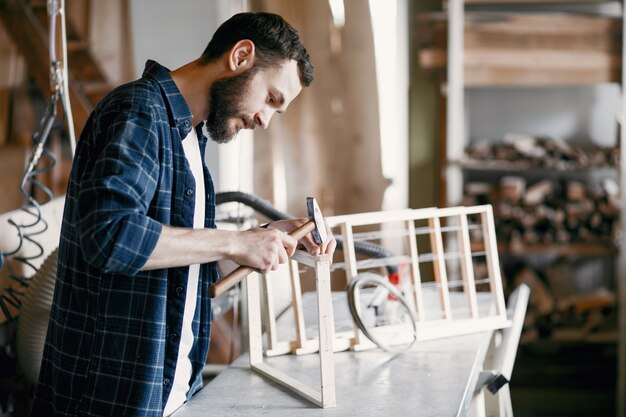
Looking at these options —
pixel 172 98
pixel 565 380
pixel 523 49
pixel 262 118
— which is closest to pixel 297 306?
pixel 262 118

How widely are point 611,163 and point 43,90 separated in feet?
9.33

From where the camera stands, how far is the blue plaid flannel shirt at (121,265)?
1.21 meters

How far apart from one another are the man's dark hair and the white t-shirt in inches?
7.3

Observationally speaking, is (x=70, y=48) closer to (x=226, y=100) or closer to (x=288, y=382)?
(x=226, y=100)

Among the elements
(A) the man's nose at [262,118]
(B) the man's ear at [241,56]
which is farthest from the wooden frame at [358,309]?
(B) the man's ear at [241,56]

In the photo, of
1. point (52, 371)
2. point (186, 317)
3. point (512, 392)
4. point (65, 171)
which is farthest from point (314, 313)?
point (65, 171)

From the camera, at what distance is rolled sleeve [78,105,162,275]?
119 cm

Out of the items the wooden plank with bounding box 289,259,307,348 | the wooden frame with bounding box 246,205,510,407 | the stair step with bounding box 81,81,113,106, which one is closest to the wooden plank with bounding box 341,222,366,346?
the wooden frame with bounding box 246,205,510,407

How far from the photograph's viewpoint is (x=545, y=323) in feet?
12.6

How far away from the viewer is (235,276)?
133cm

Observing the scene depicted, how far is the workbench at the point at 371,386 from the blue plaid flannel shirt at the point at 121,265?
8.4 inches

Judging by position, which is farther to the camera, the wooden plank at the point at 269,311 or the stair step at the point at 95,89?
the stair step at the point at 95,89

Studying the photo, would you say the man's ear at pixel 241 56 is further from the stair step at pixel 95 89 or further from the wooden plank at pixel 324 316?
the stair step at pixel 95 89

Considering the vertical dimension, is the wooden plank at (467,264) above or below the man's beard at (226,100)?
below
